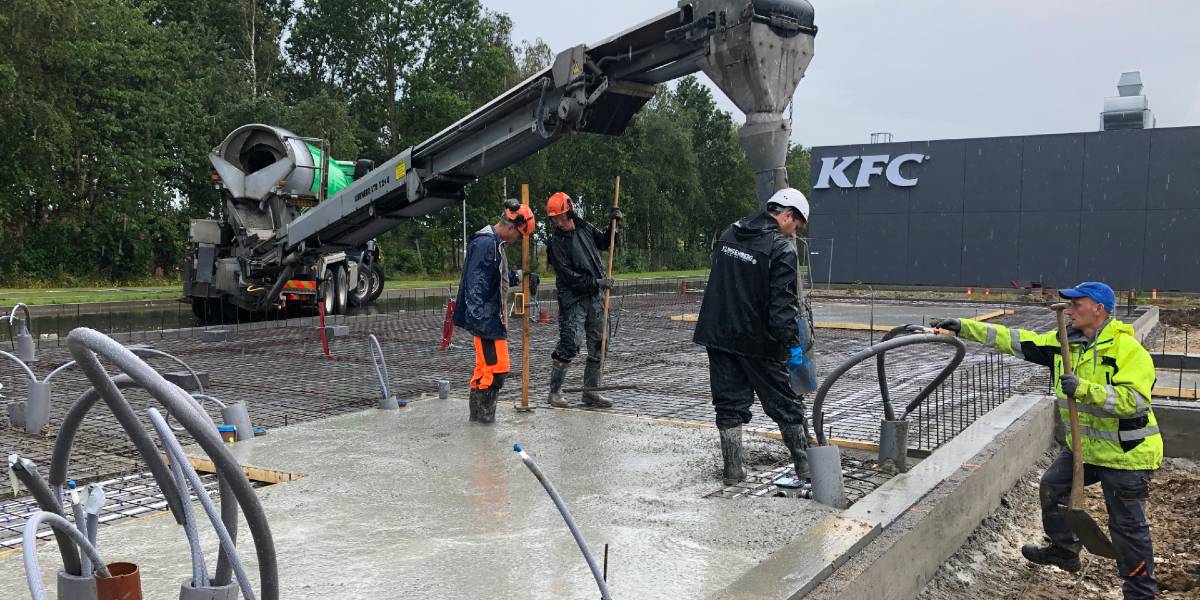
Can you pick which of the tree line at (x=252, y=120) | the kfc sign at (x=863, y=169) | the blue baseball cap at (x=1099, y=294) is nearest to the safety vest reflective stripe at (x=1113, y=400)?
the blue baseball cap at (x=1099, y=294)

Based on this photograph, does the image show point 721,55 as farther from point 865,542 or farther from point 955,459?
point 865,542

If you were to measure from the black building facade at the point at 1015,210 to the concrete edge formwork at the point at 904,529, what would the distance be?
25328mm

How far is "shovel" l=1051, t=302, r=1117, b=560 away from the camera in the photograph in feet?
13.9

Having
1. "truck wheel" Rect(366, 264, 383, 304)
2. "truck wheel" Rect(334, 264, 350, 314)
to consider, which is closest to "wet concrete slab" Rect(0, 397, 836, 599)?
"truck wheel" Rect(334, 264, 350, 314)

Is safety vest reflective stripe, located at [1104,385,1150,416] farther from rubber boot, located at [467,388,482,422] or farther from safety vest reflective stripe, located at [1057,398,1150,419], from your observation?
rubber boot, located at [467,388,482,422]

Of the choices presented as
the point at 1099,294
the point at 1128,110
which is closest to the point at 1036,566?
the point at 1099,294

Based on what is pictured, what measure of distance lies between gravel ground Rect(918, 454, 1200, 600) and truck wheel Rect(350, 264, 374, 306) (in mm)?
15310

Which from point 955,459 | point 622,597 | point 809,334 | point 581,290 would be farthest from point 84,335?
point 581,290

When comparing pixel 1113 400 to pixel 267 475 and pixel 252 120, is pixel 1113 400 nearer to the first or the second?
pixel 267 475

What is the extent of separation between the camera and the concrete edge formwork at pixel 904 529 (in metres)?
3.49

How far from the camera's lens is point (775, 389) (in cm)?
507

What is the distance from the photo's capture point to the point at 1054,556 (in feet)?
15.8

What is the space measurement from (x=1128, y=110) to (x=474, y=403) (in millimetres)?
32188

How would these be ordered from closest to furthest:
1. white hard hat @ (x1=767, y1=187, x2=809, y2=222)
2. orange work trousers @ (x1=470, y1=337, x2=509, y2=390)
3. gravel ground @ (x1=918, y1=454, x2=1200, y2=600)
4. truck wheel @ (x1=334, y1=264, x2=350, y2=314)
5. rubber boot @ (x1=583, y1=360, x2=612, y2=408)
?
gravel ground @ (x1=918, y1=454, x2=1200, y2=600), white hard hat @ (x1=767, y1=187, x2=809, y2=222), orange work trousers @ (x1=470, y1=337, x2=509, y2=390), rubber boot @ (x1=583, y1=360, x2=612, y2=408), truck wheel @ (x1=334, y1=264, x2=350, y2=314)
